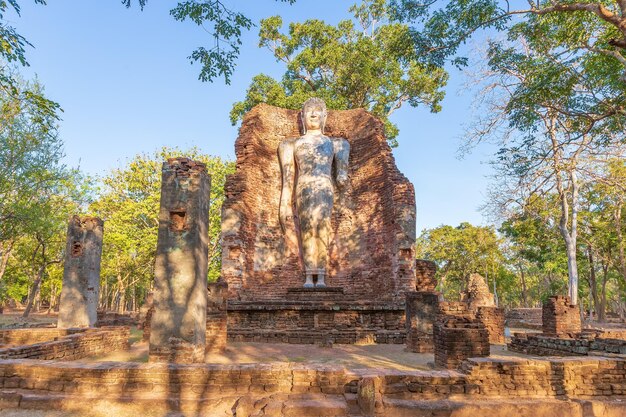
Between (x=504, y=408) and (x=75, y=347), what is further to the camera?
(x=75, y=347)

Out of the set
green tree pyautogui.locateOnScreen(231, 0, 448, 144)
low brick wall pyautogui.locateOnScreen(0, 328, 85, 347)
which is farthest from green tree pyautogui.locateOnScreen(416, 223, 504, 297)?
low brick wall pyautogui.locateOnScreen(0, 328, 85, 347)

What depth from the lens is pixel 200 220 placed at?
7.22 meters

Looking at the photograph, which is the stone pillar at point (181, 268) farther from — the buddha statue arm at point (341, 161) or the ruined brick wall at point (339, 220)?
the buddha statue arm at point (341, 161)

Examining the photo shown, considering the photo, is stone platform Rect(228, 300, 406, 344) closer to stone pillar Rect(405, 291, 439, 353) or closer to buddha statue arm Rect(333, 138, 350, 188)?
stone pillar Rect(405, 291, 439, 353)

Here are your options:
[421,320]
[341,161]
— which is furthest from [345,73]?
[421,320]

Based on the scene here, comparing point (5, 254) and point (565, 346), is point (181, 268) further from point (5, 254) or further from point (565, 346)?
point (5, 254)

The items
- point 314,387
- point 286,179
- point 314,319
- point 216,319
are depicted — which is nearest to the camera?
point 314,387

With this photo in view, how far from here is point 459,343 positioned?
6.80 m

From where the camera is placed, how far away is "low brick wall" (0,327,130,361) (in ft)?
20.5

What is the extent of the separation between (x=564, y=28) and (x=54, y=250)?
27.2 metres

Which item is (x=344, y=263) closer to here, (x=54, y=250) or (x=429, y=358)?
(x=429, y=358)

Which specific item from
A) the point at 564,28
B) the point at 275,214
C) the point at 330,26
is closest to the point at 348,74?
the point at 330,26

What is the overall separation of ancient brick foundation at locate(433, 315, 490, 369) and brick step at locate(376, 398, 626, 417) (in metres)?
1.62

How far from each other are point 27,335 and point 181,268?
4.63 m
